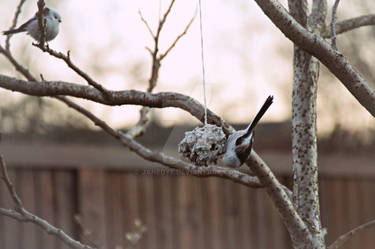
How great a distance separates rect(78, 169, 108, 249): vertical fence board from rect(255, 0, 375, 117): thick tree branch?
2.36 m

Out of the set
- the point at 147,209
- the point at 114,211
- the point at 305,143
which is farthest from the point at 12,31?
the point at 147,209

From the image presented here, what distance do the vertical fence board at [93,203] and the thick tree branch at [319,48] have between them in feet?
7.75

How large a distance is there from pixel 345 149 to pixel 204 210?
1.14 meters

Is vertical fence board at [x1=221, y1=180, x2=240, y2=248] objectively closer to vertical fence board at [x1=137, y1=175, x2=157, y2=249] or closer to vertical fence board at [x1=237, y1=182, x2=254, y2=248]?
vertical fence board at [x1=237, y1=182, x2=254, y2=248]

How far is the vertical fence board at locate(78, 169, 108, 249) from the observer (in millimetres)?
3645

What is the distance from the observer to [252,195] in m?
4.10

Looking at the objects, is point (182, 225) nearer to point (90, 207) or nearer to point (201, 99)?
point (90, 207)

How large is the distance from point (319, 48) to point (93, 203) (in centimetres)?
242

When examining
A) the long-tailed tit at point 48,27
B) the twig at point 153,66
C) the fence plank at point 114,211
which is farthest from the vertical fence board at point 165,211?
the long-tailed tit at point 48,27

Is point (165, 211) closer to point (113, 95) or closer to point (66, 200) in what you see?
point (66, 200)

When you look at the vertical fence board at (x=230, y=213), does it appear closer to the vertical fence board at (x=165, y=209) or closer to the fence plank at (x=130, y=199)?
the vertical fence board at (x=165, y=209)

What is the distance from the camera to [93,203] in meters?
3.69

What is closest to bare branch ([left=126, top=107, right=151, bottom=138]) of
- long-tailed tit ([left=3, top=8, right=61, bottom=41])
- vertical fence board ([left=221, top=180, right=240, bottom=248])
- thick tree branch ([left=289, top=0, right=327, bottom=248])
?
long-tailed tit ([left=3, top=8, right=61, bottom=41])

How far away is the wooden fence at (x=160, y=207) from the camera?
3.59 metres
